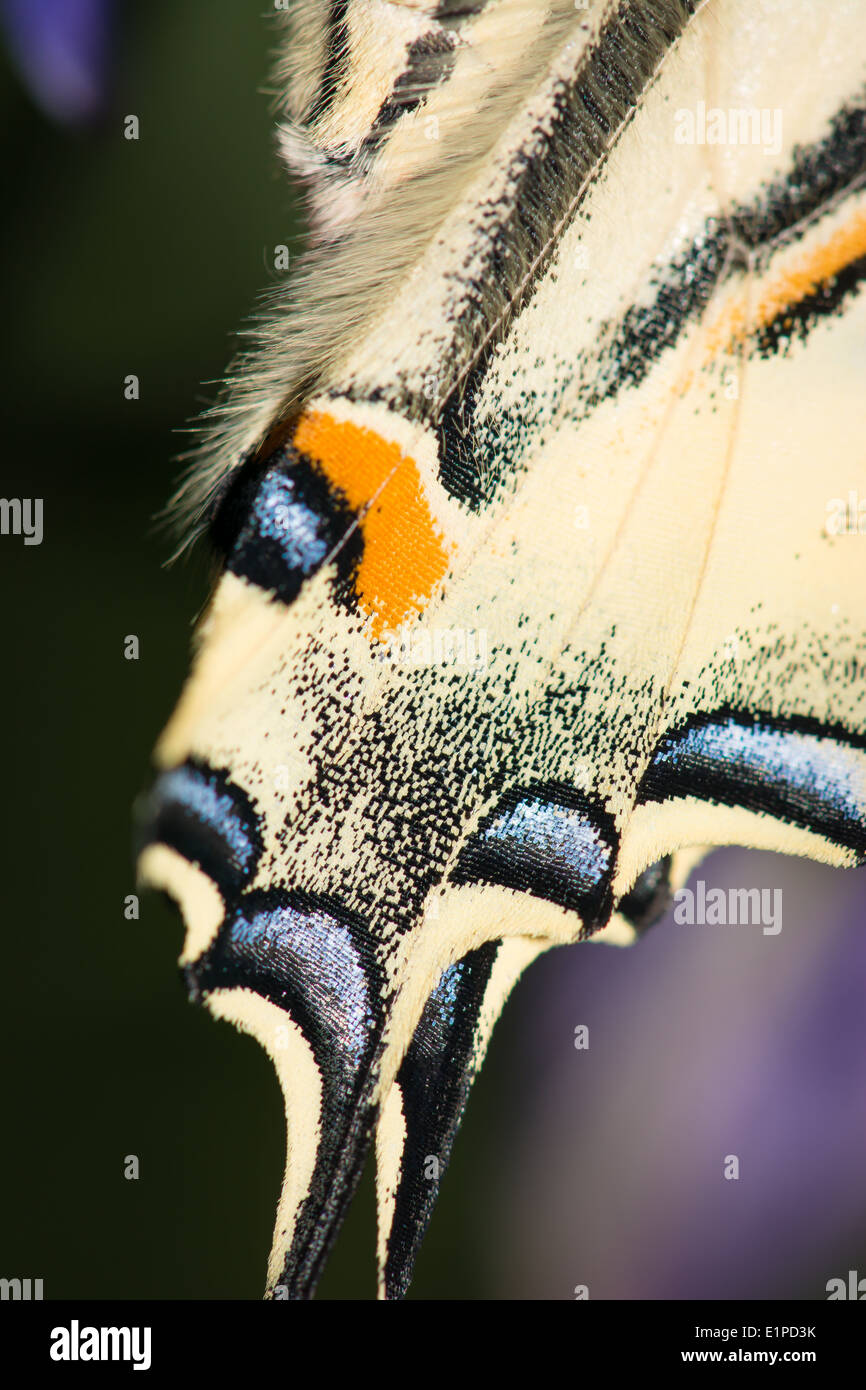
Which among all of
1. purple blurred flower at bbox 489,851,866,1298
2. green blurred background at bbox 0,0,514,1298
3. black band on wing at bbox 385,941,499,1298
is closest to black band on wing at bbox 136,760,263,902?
black band on wing at bbox 385,941,499,1298

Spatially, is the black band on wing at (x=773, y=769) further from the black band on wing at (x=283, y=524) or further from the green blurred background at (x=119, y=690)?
the green blurred background at (x=119, y=690)

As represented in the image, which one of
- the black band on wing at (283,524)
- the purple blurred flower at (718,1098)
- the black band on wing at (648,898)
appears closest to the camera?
the black band on wing at (283,524)

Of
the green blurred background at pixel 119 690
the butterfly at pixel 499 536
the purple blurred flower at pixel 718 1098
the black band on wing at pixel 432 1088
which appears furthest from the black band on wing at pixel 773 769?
the green blurred background at pixel 119 690

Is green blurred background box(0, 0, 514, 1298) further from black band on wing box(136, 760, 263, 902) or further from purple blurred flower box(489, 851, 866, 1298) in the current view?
black band on wing box(136, 760, 263, 902)

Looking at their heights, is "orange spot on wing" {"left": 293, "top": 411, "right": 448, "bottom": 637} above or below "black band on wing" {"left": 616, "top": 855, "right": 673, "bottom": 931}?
above

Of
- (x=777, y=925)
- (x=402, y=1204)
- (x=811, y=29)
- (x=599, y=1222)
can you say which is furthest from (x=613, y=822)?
(x=599, y=1222)

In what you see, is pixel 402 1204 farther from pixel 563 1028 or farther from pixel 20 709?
pixel 20 709

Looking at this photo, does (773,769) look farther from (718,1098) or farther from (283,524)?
(718,1098)
